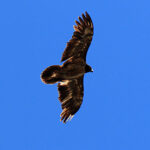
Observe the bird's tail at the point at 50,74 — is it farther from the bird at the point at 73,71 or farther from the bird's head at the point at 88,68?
the bird's head at the point at 88,68

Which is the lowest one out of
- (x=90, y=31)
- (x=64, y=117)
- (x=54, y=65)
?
(x=64, y=117)

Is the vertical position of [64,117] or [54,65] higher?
[54,65]

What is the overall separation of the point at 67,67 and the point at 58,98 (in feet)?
3.82

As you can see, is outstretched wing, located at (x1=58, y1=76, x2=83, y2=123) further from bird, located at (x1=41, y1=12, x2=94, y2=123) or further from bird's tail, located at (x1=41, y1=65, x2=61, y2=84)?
bird's tail, located at (x1=41, y1=65, x2=61, y2=84)

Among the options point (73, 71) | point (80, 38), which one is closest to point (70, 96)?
point (73, 71)

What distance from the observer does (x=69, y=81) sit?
1681 cm

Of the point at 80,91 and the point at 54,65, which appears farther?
the point at 80,91

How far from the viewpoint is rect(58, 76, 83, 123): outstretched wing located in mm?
16656

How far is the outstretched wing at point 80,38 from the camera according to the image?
16.0 metres

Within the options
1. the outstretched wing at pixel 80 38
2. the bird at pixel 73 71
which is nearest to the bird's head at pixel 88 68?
the bird at pixel 73 71

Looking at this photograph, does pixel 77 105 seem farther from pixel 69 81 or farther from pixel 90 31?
pixel 90 31

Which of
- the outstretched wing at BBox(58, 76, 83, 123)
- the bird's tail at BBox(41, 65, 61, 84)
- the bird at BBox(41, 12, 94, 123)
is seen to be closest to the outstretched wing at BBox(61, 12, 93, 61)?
the bird at BBox(41, 12, 94, 123)

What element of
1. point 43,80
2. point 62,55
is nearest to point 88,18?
point 62,55

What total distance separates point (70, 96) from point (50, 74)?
1387 millimetres
